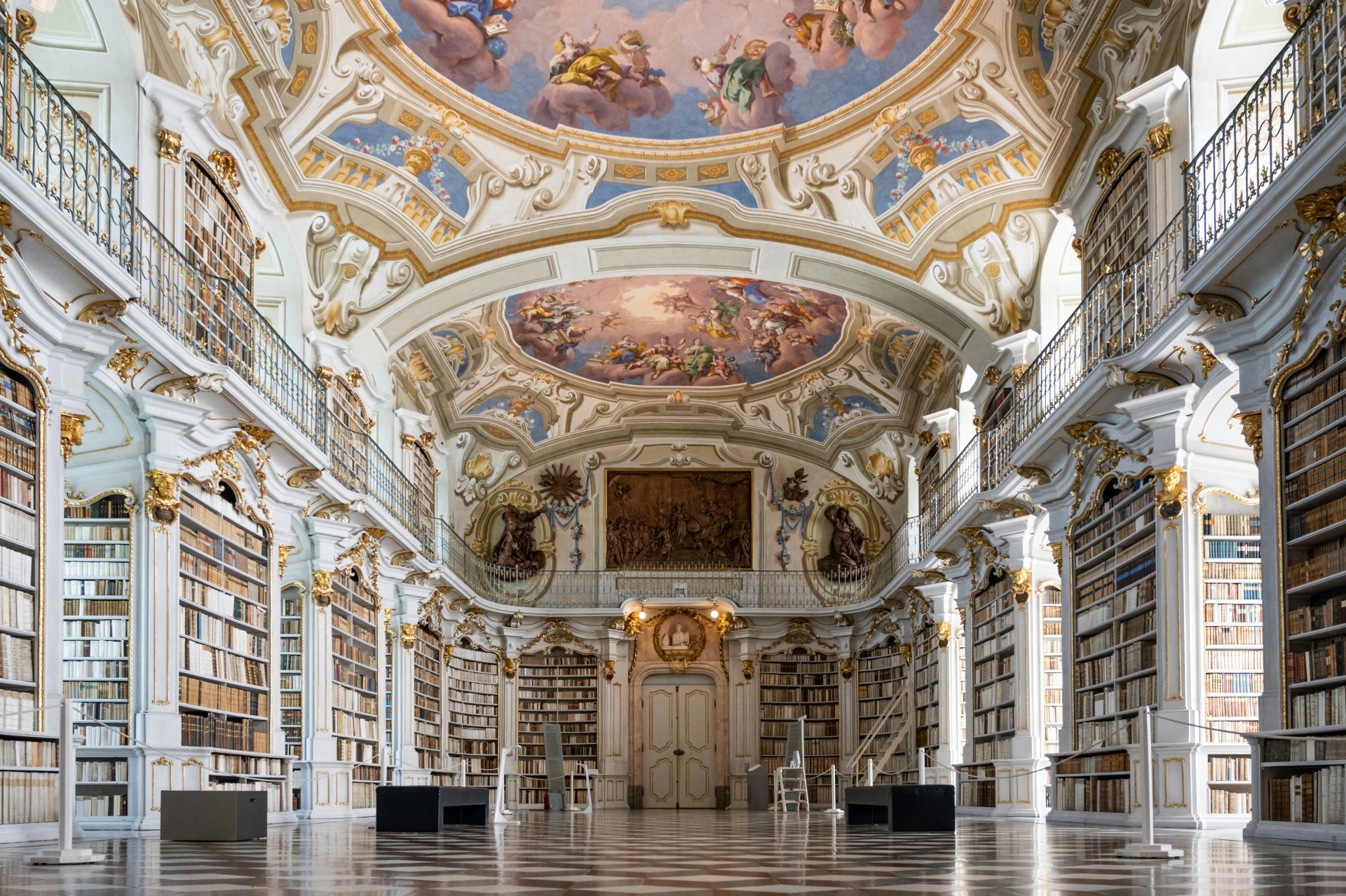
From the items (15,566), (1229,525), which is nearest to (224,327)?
(15,566)

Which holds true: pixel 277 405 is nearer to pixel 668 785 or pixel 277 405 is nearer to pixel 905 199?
pixel 905 199

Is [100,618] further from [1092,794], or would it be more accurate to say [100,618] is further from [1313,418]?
[1313,418]

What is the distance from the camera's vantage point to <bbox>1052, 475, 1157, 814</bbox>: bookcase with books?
1165 centimetres

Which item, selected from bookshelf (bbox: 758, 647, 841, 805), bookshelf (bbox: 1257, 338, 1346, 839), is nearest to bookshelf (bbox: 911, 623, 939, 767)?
bookshelf (bbox: 758, 647, 841, 805)

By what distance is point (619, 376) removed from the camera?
23.3 meters

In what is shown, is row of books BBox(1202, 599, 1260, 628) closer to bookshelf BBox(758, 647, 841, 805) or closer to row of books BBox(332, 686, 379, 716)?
row of books BBox(332, 686, 379, 716)

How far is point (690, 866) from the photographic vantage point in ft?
21.6

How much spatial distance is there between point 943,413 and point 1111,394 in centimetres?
827

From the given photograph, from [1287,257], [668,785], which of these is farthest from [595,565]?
[1287,257]

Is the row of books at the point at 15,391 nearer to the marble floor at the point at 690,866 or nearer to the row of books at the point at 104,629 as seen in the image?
the row of books at the point at 104,629

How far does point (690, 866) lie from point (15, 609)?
4.56 meters

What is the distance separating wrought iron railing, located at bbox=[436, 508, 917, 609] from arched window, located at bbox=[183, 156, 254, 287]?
38.7 feet

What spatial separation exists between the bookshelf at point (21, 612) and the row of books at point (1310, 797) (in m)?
7.40

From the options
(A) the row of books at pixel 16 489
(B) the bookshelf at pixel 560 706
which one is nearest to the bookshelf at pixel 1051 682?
(A) the row of books at pixel 16 489
